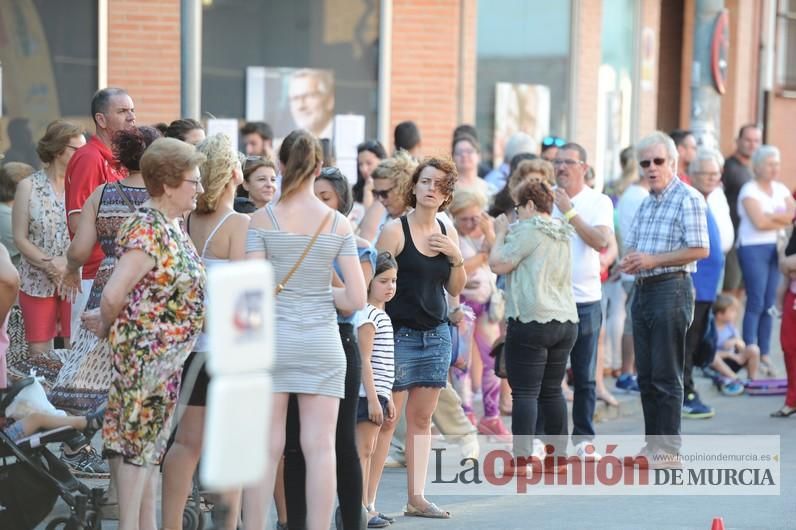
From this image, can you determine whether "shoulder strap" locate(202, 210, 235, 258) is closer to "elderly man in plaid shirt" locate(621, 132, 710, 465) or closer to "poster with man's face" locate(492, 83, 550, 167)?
"elderly man in plaid shirt" locate(621, 132, 710, 465)

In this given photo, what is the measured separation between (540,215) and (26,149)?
508 cm

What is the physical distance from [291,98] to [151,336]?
801cm

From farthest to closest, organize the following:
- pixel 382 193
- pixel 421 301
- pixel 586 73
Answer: pixel 586 73
pixel 382 193
pixel 421 301

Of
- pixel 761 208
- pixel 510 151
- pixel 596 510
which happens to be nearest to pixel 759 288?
pixel 761 208

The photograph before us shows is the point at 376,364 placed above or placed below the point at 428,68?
below

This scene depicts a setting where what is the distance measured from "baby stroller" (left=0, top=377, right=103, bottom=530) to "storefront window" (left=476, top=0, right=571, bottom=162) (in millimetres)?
9427

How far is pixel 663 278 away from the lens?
911cm

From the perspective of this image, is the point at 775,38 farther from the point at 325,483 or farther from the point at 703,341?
the point at 325,483

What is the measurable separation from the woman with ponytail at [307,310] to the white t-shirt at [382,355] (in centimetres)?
99

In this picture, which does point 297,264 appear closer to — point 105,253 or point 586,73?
point 105,253

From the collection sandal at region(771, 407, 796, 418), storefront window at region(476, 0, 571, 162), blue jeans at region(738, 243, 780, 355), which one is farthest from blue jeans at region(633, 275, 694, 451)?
storefront window at region(476, 0, 571, 162)

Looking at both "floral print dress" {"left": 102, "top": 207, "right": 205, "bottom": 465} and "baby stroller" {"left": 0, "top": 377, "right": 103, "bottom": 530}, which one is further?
"baby stroller" {"left": 0, "top": 377, "right": 103, "bottom": 530}

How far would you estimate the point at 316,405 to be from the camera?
247 inches

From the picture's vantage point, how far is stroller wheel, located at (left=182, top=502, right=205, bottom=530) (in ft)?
22.9
